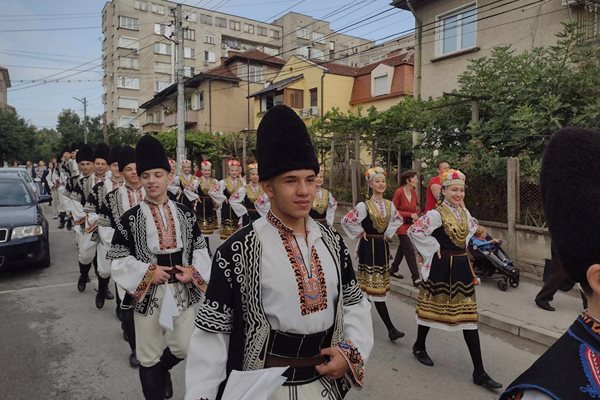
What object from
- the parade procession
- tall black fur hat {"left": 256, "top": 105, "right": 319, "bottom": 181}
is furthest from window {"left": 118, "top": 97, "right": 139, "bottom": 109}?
tall black fur hat {"left": 256, "top": 105, "right": 319, "bottom": 181}

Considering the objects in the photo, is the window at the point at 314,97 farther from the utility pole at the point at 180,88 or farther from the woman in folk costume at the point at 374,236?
the woman in folk costume at the point at 374,236

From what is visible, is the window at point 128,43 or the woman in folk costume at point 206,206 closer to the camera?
the woman in folk costume at point 206,206

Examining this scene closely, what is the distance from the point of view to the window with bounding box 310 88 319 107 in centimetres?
2842

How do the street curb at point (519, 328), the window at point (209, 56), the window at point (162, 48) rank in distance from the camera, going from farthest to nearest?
the window at point (209, 56) → the window at point (162, 48) → the street curb at point (519, 328)

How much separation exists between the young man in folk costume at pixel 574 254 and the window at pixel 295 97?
1121 inches

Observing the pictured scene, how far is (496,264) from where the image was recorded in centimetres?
727

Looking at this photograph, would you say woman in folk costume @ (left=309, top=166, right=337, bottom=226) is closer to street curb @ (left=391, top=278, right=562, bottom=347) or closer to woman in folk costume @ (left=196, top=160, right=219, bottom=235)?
street curb @ (left=391, top=278, right=562, bottom=347)

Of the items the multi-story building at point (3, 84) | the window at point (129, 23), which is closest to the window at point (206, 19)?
the window at point (129, 23)

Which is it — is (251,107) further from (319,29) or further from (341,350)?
(341,350)

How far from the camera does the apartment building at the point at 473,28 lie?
39.8 feet

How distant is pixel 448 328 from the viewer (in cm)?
452

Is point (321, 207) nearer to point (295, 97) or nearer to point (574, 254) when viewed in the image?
point (574, 254)

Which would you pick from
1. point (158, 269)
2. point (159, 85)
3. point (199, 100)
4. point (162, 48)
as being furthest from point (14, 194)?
point (159, 85)

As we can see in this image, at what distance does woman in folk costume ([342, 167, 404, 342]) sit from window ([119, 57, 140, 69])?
55.5 metres
